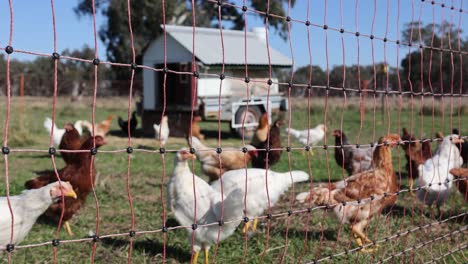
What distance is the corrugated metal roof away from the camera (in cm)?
1264

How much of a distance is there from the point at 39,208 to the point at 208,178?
3.47 metres

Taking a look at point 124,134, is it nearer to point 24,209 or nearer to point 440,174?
point 440,174

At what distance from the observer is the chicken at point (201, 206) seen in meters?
3.28

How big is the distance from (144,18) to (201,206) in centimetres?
1991

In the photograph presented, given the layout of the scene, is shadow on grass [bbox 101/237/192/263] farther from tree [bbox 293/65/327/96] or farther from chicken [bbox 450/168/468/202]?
tree [bbox 293/65/327/96]

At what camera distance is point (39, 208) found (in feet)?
8.95

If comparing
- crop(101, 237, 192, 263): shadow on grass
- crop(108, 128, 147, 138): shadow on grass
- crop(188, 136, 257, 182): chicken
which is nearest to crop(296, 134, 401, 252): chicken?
crop(101, 237, 192, 263): shadow on grass

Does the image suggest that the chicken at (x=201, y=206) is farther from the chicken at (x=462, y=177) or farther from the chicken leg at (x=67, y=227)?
the chicken at (x=462, y=177)

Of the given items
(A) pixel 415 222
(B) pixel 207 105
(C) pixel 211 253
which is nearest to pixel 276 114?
(B) pixel 207 105

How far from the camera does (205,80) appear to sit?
507 inches

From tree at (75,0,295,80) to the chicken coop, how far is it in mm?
6113

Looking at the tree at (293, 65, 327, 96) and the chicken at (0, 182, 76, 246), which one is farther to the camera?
the tree at (293, 65, 327, 96)

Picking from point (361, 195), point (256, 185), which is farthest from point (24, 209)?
point (361, 195)

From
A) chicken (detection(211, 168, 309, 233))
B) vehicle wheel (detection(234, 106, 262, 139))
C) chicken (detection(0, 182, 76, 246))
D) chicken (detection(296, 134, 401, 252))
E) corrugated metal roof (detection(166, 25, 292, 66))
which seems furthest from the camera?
vehicle wheel (detection(234, 106, 262, 139))
